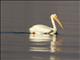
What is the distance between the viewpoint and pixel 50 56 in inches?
562

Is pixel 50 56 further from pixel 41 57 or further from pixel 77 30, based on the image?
pixel 77 30

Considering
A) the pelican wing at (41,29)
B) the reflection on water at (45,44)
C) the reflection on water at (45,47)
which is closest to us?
the reflection on water at (45,47)

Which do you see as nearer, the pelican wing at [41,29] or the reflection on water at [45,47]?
the reflection on water at [45,47]

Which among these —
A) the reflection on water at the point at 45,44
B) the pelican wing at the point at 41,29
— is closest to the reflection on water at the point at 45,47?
the reflection on water at the point at 45,44

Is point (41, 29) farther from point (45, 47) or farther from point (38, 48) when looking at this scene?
point (38, 48)

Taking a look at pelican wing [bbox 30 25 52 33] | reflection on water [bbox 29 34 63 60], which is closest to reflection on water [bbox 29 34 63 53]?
reflection on water [bbox 29 34 63 60]

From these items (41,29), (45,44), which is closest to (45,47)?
(45,44)

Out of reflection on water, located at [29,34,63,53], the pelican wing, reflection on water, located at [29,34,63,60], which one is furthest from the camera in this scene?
the pelican wing

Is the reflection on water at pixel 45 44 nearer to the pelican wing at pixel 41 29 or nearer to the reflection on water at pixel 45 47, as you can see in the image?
the reflection on water at pixel 45 47

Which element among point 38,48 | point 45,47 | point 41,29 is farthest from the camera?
point 41,29

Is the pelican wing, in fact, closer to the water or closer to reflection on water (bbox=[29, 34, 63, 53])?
the water

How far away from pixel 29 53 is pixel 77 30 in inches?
282

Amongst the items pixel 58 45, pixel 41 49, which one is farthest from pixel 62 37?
pixel 41 49

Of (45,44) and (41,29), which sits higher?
(41,29)
